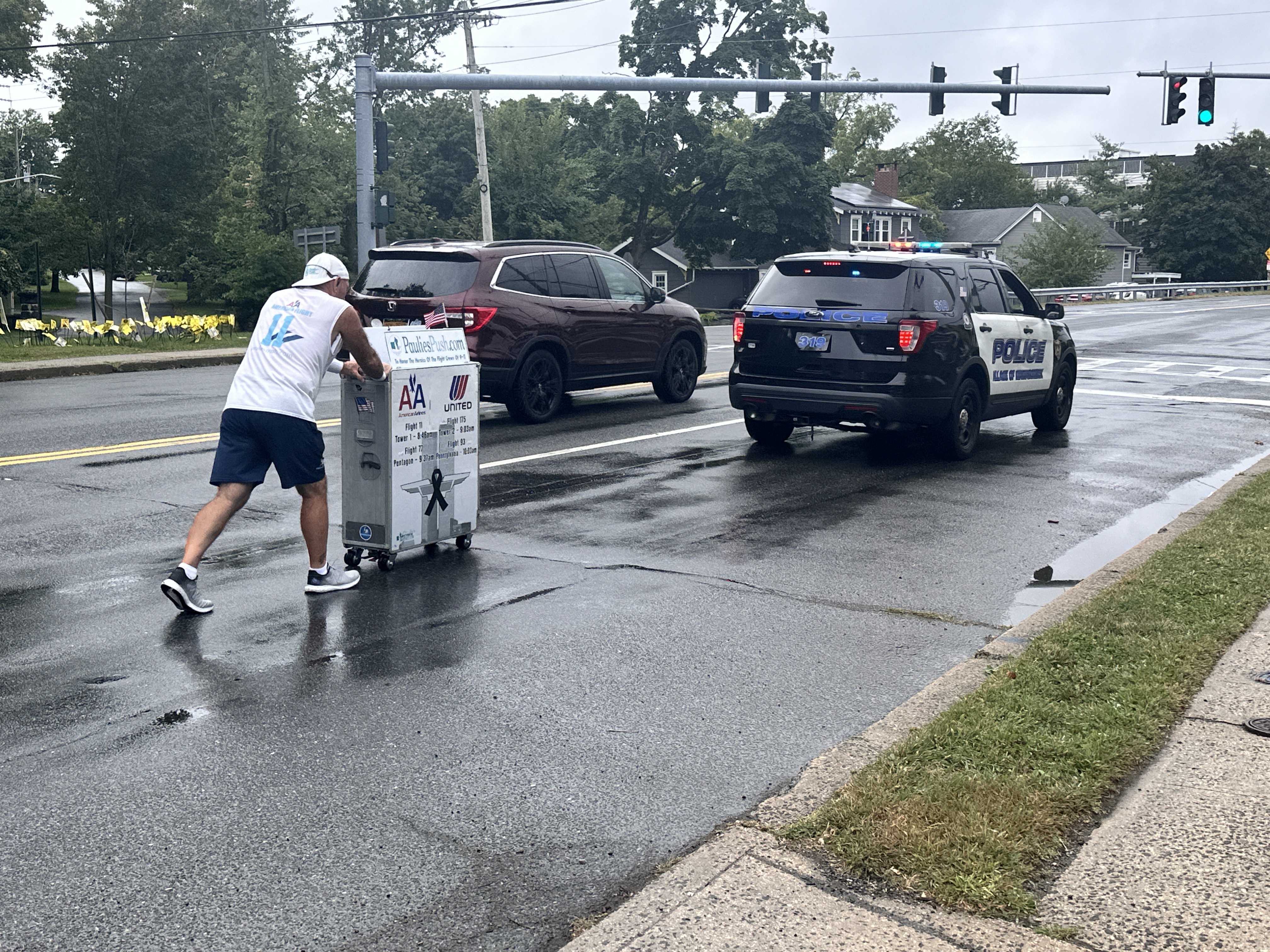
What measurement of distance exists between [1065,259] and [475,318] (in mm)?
61810

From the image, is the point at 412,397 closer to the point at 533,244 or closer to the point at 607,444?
the point at 607,444

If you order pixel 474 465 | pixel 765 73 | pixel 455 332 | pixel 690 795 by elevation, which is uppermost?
pixel 765 73

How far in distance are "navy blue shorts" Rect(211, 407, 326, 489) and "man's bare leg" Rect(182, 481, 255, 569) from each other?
0.05 meters

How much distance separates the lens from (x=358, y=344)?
694 cm

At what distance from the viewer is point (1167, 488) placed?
36.3 ft

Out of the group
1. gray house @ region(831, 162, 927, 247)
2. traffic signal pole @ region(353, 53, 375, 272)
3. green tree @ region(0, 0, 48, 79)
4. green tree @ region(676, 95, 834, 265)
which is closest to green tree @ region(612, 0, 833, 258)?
green tree @ region(676, 95, 834, 265)

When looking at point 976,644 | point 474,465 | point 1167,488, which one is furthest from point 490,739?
point 1167,488

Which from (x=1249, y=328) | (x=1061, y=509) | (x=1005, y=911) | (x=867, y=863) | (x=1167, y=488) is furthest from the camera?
(x=1249, y=328)

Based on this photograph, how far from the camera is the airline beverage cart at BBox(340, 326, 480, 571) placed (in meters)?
7.36

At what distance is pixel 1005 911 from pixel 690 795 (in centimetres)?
122

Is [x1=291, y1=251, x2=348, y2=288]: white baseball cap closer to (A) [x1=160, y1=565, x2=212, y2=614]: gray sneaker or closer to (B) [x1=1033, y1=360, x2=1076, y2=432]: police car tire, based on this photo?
(A) [x1=160, y1=565, x2=212, y2=614]: gray sneaker

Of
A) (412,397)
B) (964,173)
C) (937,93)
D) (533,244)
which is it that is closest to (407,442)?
(412,397)

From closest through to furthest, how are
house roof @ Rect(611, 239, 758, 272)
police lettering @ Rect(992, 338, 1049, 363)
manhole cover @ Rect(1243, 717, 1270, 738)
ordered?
manhole cover @ Rect(1243, 717, 1270, 738) < police lettering @ Rect(992, 338, 1049, 363) < house roof @ Rect(611, 239, 758, 272)

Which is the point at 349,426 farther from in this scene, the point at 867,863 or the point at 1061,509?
the point at 1061,509
